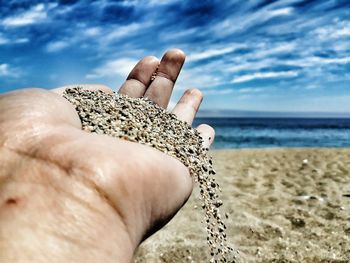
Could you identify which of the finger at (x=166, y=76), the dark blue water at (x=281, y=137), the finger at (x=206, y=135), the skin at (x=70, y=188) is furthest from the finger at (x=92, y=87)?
the dark blue water at (x=281, y=137)

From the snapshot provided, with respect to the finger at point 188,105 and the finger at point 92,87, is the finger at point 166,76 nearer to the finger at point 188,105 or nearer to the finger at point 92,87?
the finger at point 188,105

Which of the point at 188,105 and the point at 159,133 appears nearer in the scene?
the point at 159,133

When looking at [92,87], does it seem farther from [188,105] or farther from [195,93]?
[195,93]

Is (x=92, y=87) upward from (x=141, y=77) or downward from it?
A: downward

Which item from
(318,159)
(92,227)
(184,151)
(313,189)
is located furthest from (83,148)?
(318,159)

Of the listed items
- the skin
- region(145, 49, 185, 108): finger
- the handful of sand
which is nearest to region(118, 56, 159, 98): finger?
region(145, 49, 185, 108): finger

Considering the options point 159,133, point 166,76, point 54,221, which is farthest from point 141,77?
point 54,221
